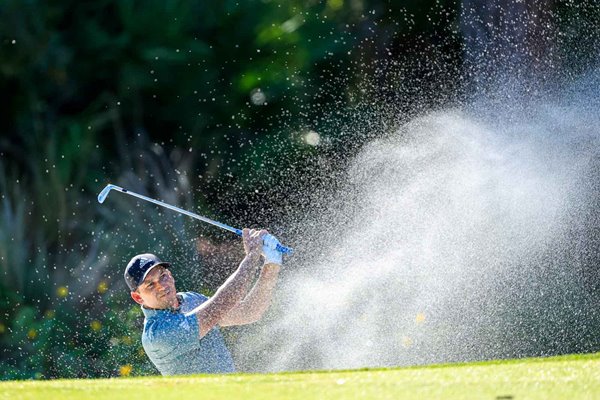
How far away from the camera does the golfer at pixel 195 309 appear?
18.3ft

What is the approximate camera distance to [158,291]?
579 cm

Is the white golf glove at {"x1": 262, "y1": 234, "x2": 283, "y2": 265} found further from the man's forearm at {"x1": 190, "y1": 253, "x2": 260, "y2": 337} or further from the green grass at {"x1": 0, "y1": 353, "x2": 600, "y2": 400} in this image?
the green grass at {"x1": 0, "y1": 353, "x2": 600, "y2": 400}

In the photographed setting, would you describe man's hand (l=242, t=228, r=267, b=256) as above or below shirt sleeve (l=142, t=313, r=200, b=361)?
above

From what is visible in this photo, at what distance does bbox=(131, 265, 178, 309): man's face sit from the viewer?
19.0 ft

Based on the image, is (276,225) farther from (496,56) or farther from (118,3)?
(118,3)

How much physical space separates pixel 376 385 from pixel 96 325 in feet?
14.8

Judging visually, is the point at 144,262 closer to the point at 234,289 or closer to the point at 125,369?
the point at 234,289

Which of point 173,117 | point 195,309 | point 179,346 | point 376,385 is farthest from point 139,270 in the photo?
point 173,117

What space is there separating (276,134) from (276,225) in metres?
1.32

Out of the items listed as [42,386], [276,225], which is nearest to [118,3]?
[276,225]

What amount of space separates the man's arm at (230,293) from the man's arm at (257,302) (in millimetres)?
128

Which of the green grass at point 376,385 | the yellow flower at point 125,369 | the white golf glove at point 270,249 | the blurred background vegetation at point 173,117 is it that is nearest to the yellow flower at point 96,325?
the blurred background vegetation at point 173,117

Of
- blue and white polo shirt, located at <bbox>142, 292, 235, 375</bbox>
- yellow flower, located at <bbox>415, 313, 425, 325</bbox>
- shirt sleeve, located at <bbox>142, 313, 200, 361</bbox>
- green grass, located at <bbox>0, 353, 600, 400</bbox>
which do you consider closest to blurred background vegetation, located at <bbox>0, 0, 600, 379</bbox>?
yellow flower, located at <bbox>415, 313, 425, 325</bbox>

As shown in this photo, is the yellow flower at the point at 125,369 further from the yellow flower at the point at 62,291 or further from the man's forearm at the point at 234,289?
the man's forearm at the point at 234,289
